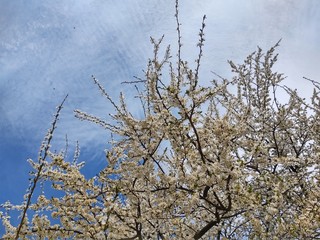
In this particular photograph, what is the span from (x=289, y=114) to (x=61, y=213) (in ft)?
19.0

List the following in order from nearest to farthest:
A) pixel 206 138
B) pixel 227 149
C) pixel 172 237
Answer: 1. pixel 227 149
2. pixel 206 138
3. pixel 172 237

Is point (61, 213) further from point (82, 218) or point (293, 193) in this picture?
point (293, 193)

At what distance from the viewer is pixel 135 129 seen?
575 centimetres

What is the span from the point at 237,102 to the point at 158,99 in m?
4.12

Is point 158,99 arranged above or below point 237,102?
below

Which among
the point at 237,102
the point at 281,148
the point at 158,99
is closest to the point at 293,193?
the point at 281,148

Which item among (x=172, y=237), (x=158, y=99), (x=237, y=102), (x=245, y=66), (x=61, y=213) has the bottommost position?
(x=172, y=237)

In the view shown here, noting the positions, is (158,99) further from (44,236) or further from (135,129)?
(44,236)

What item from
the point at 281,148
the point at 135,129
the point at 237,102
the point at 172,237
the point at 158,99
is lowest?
the point at 172,237

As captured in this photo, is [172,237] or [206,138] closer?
[206,138]

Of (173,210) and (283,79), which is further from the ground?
(283,79)

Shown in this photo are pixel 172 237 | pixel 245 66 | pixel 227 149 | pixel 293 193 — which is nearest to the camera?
pixel 227 149

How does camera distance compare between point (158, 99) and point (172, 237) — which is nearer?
point (158, 99)

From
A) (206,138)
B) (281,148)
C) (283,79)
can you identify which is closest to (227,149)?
(206,138)
